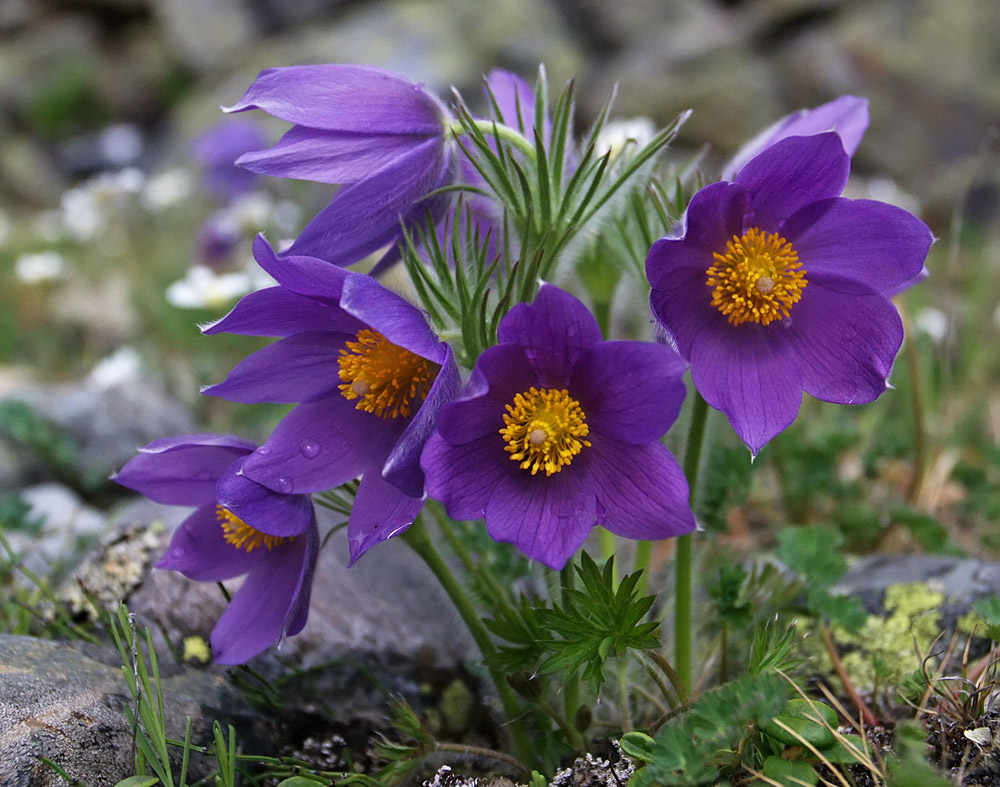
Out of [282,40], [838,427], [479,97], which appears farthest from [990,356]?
[282,40]

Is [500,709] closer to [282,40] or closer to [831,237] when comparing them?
[831,237]

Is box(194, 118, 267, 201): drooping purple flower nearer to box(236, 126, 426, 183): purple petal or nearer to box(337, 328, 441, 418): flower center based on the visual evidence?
box(236, 126, 426, 183): purple petal

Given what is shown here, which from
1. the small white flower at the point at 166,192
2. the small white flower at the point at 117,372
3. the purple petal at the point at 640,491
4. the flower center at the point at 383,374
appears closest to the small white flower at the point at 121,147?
the small white flower at the point at 166,192

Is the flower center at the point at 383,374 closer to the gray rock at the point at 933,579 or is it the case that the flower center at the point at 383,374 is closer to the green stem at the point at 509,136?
the green stem at the point at 509,136

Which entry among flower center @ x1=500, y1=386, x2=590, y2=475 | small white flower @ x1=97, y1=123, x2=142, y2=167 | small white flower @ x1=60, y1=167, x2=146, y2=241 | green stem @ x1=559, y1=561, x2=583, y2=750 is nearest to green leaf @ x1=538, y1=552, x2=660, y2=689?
green stem @ x1=559, y1=561, x2=583, y2=750

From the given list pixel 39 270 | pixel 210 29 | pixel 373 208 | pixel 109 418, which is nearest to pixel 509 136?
pixel 373 208
